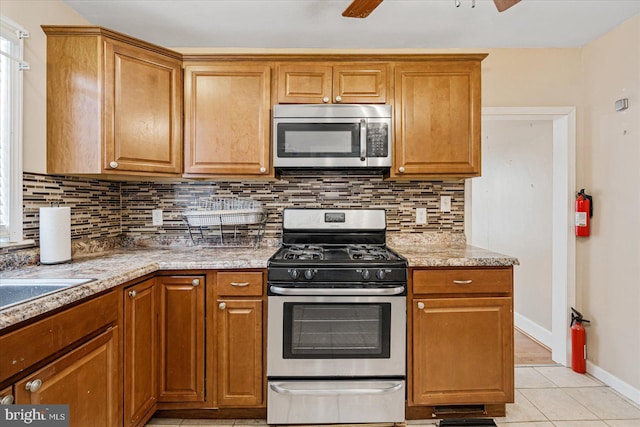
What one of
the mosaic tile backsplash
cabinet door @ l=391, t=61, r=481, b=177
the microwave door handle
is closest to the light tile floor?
the mosaic tile backsplash

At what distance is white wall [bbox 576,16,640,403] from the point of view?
2186 mm

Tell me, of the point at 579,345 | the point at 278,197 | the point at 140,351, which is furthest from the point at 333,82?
the point at 579,345

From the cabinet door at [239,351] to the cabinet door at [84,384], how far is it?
0.51 m

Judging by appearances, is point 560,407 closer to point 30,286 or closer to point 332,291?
point 332,291

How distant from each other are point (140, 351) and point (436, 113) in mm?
2129

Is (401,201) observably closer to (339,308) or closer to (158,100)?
(339,308)

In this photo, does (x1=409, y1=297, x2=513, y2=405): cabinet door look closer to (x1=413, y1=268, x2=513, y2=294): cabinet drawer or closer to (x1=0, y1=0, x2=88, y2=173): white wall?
(x1=413, y1=268, x2=513, y2=294): cabinet drawer

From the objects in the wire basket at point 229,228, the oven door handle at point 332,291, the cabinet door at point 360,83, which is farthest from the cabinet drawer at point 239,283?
the cabinet door at point 360,83

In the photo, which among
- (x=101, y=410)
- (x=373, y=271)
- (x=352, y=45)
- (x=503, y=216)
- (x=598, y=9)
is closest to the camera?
(x=101, y=410)

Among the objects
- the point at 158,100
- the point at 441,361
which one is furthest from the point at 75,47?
the point at 441,361

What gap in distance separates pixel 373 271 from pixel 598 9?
6.78 feet

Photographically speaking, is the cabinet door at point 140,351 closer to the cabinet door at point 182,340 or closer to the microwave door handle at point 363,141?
the cabinet door at point 182,340

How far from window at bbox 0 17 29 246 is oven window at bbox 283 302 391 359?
1.41m

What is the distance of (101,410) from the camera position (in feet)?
4.78
